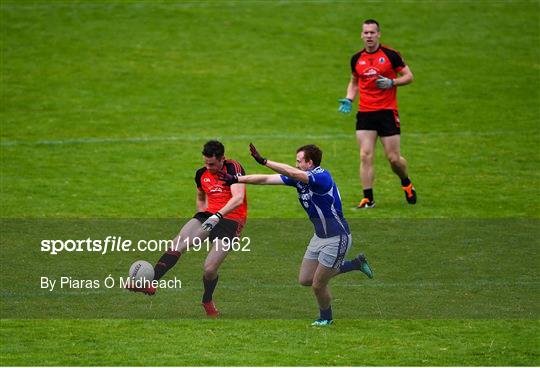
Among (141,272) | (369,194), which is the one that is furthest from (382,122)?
(141,272)

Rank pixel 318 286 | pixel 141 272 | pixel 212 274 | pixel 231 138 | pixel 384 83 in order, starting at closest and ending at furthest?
pixel 318 286 < pixel 141 272 < pixel 212 274 < pixel 384 83 < pixel 231 138

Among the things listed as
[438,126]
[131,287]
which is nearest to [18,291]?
[131,287]

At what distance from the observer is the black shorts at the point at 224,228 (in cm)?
1338

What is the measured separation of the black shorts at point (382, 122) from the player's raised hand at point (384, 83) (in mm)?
503

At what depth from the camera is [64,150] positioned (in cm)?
2339

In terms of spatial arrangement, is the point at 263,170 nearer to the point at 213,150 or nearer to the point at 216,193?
the point at 216,193

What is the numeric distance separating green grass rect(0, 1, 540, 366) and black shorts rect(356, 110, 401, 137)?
1519 millimetres

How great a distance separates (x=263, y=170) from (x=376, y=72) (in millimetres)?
4698

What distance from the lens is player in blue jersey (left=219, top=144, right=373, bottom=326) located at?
481 inches

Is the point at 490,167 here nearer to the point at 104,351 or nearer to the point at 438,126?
the point at 438,126

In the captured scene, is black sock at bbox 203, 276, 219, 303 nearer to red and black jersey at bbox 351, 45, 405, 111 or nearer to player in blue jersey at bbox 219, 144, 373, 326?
player in blue jersey at bbox 219, 144, 373, 326

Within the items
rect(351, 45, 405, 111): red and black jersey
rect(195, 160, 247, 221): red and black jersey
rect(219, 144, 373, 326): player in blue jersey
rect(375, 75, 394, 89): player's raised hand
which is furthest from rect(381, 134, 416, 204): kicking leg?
rect(219, 144, 373, 326): player in blue jersey

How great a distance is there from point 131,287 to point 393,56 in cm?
790

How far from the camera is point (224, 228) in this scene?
1344cm
